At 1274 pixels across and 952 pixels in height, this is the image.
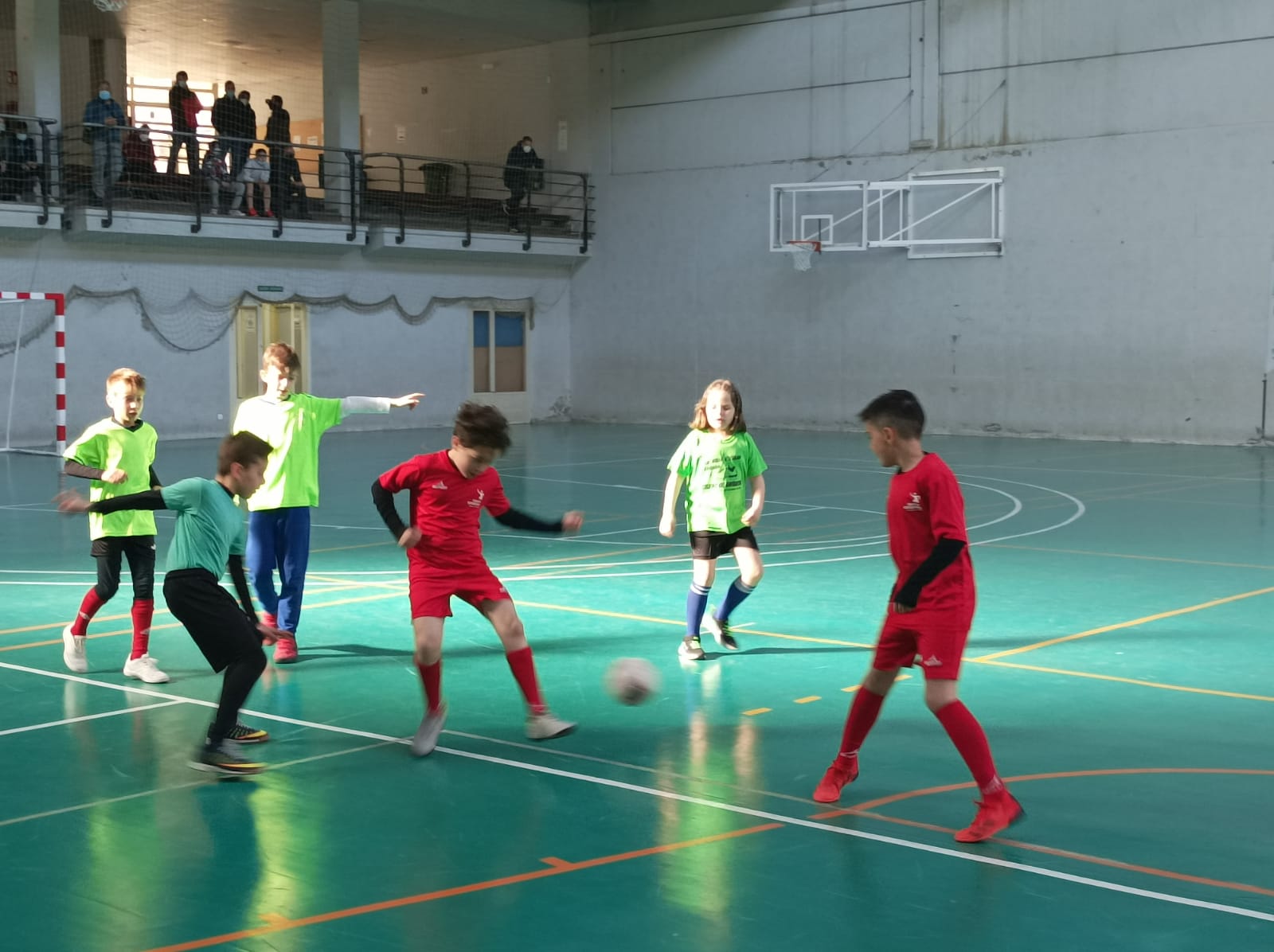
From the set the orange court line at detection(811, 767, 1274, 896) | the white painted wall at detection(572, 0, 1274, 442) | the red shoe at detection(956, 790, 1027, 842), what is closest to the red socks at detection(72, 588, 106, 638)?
the orange court line at detection(811, 767, 1274, 896)

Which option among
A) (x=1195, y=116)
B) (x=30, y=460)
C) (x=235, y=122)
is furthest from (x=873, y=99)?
(x=30, y=460)

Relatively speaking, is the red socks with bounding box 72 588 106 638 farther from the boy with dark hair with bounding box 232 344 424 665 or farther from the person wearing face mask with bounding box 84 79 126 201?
the person wearing face mask with bounding box 84 79 126 201

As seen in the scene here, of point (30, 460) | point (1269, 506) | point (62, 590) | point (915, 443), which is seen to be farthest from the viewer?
point (30, 460)

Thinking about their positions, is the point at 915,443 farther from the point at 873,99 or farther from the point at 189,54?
the point at 189,54

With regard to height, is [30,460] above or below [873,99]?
below

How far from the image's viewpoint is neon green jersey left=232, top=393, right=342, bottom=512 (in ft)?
28.0

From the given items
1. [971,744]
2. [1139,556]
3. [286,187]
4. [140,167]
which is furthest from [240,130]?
[971,744]

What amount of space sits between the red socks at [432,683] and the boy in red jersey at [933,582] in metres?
2.04

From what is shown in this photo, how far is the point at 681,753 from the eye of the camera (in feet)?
21.4

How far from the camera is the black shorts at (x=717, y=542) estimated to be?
870cm

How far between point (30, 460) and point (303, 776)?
59.9 ft

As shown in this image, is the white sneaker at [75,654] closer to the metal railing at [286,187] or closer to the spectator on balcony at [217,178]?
the metal railing at [286,187]

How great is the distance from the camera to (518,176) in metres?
32.3

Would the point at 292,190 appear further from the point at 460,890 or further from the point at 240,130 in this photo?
the point at 460,890
